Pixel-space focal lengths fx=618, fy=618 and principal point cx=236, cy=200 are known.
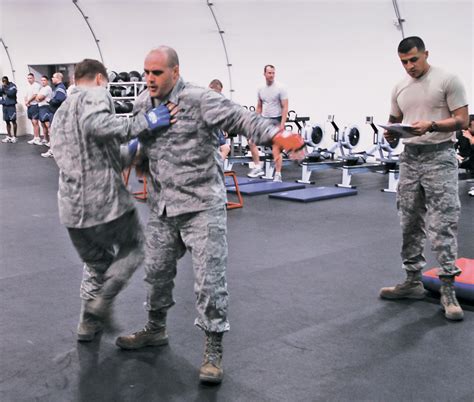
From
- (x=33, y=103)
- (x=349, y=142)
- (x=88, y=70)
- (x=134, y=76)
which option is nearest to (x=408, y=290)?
(x=88, y=70)

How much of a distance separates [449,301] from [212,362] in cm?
157

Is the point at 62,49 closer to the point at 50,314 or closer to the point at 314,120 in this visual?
the point at 314,120

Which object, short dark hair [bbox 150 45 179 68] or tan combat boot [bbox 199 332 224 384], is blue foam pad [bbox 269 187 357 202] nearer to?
tan combat boot [bbox 199 332 224 384]

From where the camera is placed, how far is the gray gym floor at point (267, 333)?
8.77 feet

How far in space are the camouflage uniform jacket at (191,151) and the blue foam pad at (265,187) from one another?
495 centimetres

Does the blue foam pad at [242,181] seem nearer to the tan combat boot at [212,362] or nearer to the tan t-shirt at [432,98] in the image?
the tan t-shirt at [432,98]

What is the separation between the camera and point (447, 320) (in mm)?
3504

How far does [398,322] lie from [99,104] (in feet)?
6.64

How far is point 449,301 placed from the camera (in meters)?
3.57

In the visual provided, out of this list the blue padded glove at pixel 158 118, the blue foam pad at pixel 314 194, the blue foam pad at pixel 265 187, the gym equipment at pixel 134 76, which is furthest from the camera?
the gym equipment at pixel 134 76

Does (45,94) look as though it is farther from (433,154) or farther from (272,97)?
(433,154)

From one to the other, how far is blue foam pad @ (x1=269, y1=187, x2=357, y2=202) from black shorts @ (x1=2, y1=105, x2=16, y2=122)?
9411 millimetres

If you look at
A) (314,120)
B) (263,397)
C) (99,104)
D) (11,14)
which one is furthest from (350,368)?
(11,14)

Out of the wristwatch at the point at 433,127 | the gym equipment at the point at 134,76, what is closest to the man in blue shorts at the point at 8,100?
the gym equipment at the point at 134,76
